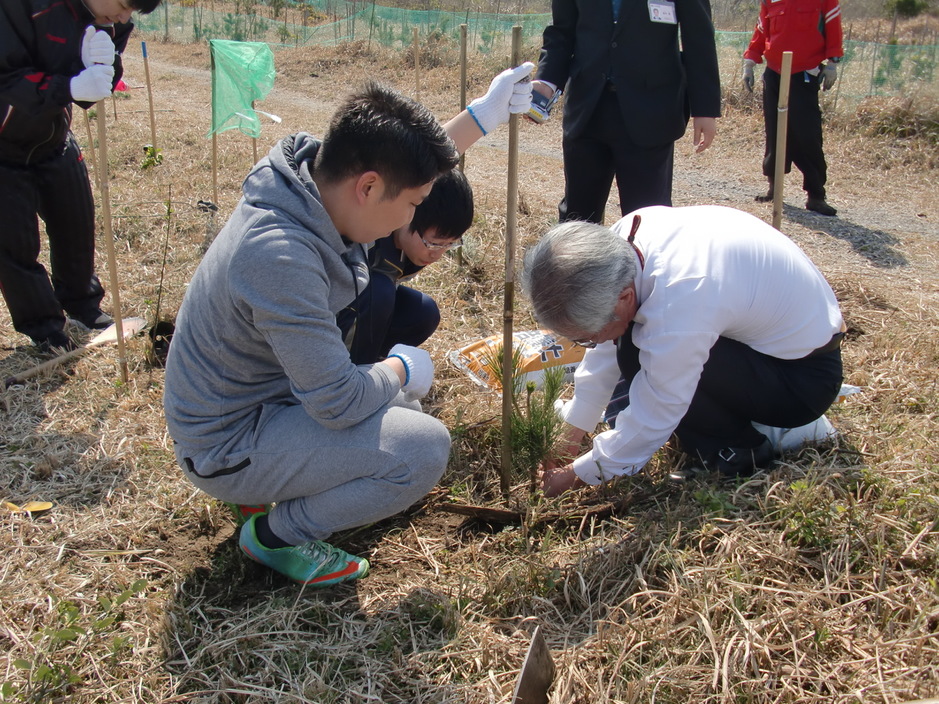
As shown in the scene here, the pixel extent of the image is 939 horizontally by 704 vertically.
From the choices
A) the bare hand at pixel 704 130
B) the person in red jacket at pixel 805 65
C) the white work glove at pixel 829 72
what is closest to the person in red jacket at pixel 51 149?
the bare hand at pixel 704 130

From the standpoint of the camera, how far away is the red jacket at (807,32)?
217 inches

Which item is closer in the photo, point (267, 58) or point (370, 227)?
point (370, 227)

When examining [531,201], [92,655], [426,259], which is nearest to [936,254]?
[531,201]

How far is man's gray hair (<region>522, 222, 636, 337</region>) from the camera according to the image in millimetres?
1897

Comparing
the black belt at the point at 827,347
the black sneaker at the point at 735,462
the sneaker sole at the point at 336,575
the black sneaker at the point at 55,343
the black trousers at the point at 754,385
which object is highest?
the black belt at the point at 827,347

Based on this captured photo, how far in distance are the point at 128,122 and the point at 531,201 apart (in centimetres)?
561

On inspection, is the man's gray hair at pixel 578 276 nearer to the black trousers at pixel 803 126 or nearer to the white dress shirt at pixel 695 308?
the white dress shirt at pixel 695 308

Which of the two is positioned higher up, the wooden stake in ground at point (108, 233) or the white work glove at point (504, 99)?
the white work glove at point (504, 99)

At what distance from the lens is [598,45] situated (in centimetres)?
315

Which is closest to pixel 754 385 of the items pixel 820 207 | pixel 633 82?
pixel 633 82

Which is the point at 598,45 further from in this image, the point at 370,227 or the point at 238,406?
the point at 238,406

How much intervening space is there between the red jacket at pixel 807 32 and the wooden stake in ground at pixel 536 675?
523 cm

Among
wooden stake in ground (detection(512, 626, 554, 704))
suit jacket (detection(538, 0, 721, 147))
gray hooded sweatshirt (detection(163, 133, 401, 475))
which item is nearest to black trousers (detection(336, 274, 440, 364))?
gray hooded sweatshirt (detection(163, 133, 401, 475))

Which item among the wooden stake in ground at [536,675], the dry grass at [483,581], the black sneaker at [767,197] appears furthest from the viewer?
the black sneaker at [767,197]
